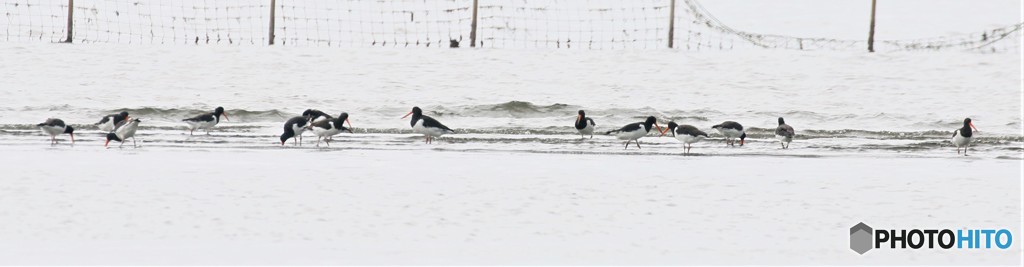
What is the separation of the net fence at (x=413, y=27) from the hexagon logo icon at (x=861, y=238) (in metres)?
19.9

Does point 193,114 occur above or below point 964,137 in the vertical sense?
below

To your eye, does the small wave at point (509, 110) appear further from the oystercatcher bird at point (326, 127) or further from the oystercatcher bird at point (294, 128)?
the oystercatcher bird at point (294, 128)

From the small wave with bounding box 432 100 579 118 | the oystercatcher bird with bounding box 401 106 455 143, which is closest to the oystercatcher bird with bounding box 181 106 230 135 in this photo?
the oystercatcher bird with bounding box 401 106 455 143

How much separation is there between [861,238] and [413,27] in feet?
85.3

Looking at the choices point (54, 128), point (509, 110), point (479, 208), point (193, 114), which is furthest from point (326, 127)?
point (479, 208)

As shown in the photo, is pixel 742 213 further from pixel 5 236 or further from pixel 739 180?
pixel 5 236

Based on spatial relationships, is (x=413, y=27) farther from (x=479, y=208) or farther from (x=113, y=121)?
(x=479, y=208)

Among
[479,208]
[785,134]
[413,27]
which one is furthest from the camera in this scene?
[413,27]

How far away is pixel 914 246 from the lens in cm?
904

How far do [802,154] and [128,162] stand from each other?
7617mm

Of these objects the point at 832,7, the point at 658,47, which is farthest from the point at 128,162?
the point at 832,7

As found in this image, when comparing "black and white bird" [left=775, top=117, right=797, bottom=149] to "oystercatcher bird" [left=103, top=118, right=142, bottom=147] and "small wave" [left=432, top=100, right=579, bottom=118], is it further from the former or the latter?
"oystercatcher bird" [left=103, top=118, right=142, bottom=147]

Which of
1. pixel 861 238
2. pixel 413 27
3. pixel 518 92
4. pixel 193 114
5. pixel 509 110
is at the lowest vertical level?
pixel 193 114

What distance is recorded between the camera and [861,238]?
369 inches
